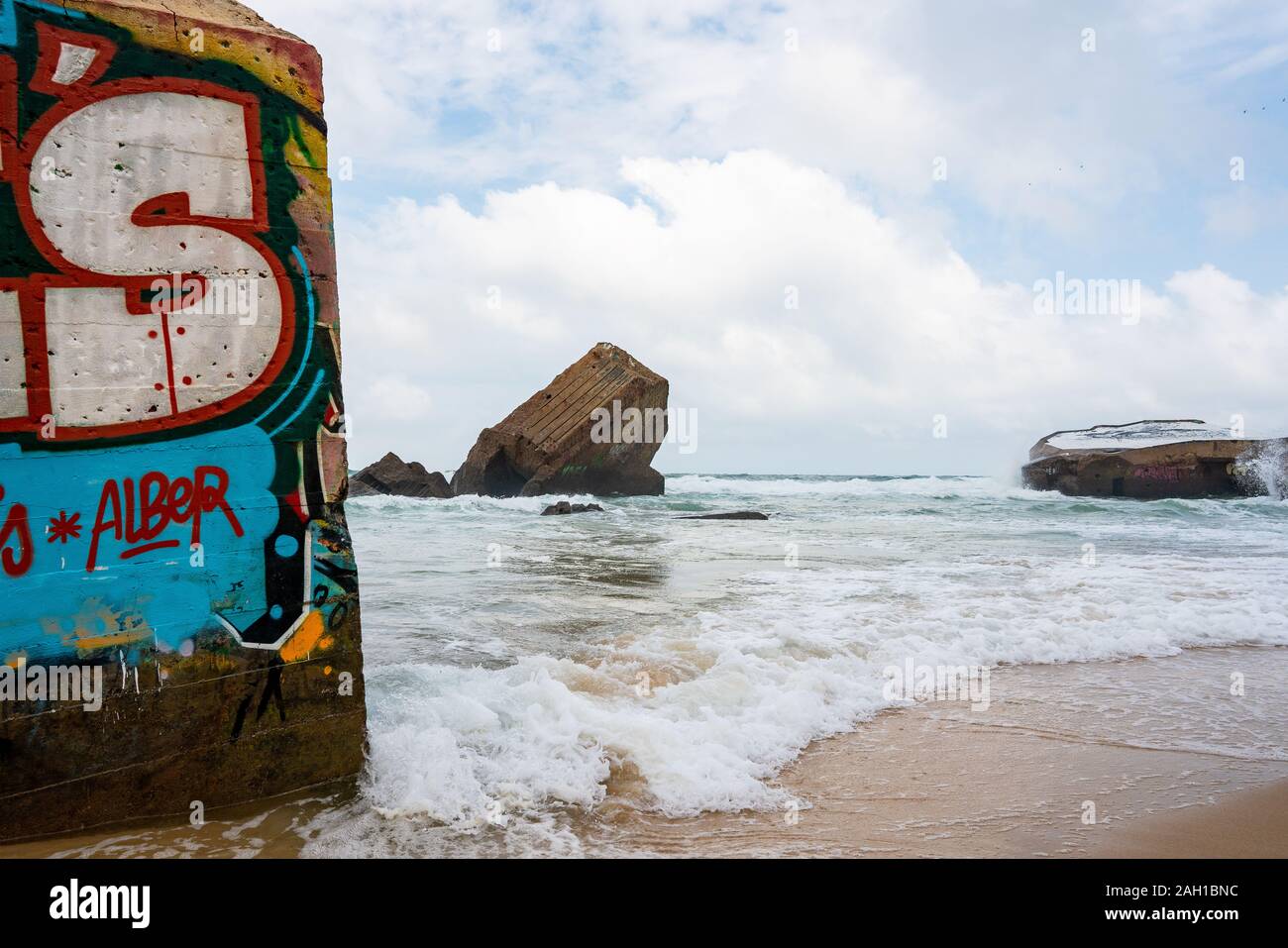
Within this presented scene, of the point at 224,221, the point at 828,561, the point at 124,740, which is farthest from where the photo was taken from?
the point at 828,561

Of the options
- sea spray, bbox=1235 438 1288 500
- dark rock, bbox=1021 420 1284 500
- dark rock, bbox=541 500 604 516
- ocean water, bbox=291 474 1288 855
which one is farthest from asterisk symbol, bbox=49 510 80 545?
sea spray, bbox=1235 438 1288 500

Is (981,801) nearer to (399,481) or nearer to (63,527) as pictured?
(63,527)

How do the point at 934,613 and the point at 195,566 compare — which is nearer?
the point at 195,566

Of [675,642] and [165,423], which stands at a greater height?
[165,423]

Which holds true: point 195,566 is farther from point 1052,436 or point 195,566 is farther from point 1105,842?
point 1052,436

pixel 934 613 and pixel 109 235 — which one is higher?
pixel 109 235

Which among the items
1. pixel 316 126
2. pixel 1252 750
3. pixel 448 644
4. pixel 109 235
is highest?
pixel 316 126

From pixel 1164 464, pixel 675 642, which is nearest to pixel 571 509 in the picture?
pixel 675 642

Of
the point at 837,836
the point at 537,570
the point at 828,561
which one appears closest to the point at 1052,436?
the point at 828,561

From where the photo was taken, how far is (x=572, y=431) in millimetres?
24859

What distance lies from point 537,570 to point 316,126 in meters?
7.50

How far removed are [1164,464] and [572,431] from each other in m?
21.7

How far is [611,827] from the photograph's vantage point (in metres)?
3.42

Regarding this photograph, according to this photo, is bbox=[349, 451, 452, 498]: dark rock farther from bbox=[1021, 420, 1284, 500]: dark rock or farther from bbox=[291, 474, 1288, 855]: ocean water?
bbox=[1021, 420, 1284, 500]: dark rock
